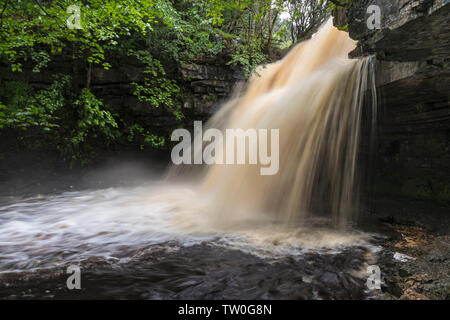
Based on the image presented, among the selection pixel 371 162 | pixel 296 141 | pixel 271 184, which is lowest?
pixel 271 184

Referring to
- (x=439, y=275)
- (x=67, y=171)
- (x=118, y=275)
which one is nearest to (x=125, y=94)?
(x=67, y=171)

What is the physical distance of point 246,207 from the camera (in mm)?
5168

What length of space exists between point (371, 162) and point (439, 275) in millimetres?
3606

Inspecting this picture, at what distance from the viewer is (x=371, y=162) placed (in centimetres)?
558

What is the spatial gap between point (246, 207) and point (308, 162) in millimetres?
1588

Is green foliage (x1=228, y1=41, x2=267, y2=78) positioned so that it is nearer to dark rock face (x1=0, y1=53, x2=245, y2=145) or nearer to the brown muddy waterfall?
dark rock face (x1=0, y1=53, x2=245, y2=145)

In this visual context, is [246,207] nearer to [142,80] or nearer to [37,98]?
[142,80]

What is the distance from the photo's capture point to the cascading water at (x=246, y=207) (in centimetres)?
306

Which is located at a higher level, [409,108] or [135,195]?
[409,108]

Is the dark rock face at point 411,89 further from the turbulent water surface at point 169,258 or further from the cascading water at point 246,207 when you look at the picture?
the turbulent water surface at point 169,258

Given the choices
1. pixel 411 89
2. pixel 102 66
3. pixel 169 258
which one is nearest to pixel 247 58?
pixel 102 66

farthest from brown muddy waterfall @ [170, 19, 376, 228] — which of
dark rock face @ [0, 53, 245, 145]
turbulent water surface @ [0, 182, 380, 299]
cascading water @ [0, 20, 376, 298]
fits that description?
dark rock face @ [0, 53, 245, 145]

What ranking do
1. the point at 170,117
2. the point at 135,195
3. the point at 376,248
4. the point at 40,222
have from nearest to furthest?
the point at 376,248 < the point at 40,222 < the point at 135,195 < the point at 170,117

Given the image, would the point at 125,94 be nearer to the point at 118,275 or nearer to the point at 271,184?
the point at 271,184
